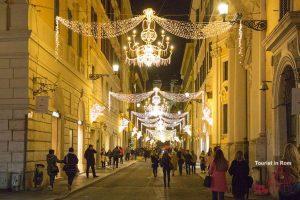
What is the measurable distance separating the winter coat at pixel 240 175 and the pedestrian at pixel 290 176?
112cm

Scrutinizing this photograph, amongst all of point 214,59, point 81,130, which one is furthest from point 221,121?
point 81,130

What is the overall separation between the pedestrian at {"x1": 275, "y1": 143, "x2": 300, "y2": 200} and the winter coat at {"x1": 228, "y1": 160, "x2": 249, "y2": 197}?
1.12 meters

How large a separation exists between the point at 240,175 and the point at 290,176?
274cm

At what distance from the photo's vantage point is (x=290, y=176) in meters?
13.5

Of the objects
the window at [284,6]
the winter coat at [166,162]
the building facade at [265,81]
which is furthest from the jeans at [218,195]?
the winter coat at [166,162]

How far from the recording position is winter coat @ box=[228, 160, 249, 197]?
16.1 metres

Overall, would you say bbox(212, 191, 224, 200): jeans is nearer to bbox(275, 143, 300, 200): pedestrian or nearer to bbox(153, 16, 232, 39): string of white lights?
bbox(275, 143, 300, 200): pedestrian

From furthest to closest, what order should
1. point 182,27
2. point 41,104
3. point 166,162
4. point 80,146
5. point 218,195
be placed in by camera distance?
point 80,146
point 166,162
point 182,27
point 41,104
point 218,195

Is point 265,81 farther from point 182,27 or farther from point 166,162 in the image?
point 166,162

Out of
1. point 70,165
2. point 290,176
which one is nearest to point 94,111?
point 70,165

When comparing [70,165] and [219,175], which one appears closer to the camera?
[219,175]

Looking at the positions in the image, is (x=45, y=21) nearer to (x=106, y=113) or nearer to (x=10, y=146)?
(x=10, y=146)

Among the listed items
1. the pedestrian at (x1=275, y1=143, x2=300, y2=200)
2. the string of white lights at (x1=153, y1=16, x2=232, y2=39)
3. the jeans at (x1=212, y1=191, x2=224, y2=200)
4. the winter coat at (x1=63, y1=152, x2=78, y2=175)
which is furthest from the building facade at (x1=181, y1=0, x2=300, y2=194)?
the winter coat at (x1=63, y1=152, x2=78, y2=175)

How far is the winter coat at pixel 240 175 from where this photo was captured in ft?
52.7
